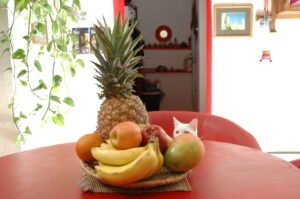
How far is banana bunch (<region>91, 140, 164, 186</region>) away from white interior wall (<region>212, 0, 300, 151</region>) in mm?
2165

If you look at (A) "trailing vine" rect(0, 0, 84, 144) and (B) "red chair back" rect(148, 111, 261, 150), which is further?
(A) "trailing vine" rect(0, 0, 84, 144)

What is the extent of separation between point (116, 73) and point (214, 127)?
3.27 ft

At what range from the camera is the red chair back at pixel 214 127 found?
177 centimetres

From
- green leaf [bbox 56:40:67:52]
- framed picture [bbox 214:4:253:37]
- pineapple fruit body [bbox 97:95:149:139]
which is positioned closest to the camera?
pineapple fruit body [bbox 97:95:149:139]

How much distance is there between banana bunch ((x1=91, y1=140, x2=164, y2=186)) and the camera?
0.82 m

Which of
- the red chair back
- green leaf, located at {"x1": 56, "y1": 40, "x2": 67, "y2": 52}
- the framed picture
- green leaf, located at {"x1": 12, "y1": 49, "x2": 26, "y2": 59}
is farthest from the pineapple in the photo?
the framed picture

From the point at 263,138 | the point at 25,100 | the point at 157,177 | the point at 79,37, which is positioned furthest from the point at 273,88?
the point at 157,177

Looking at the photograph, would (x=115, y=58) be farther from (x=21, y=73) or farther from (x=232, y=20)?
(x=232, y=20)

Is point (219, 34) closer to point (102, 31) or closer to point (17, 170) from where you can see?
point (102, 31)

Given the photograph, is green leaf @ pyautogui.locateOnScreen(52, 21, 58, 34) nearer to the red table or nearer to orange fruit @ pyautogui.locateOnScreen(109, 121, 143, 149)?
the red table

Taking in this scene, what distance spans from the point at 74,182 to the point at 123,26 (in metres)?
0.55

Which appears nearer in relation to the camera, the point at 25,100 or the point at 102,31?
the point at 102,31

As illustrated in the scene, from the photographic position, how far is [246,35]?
9.36ft

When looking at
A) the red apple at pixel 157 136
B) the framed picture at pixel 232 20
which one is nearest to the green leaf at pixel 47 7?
the red apple at pixel 157 136
